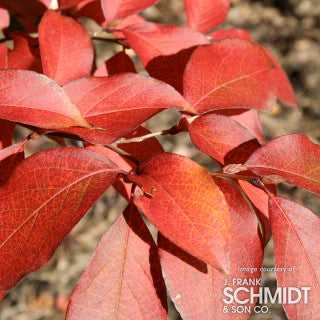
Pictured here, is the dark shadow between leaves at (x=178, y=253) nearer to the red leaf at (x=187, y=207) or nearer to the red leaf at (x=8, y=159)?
the red leaf at (x=187, y=207)

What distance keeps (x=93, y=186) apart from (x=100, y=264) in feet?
0.54

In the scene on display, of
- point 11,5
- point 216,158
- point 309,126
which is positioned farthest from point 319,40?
point 216,158

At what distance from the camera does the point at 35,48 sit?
93cm

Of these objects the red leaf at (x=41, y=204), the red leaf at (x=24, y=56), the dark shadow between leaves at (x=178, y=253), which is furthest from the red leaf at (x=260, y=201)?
the red leaf at (x=24, y=56)

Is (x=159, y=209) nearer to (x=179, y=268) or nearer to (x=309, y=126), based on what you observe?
(x=179, y=268)

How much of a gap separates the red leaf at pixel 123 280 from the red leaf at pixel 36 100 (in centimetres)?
22

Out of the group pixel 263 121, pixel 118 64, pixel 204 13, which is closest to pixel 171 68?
pixel 118 64

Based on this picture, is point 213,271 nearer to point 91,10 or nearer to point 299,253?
point 299,253

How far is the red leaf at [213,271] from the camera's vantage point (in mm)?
679

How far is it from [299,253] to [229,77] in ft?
1.21

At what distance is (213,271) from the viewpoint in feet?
2.34

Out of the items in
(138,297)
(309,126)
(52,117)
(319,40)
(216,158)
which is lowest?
(309,126)

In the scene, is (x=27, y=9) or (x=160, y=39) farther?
(x=27, y=9)

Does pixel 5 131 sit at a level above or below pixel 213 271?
above
